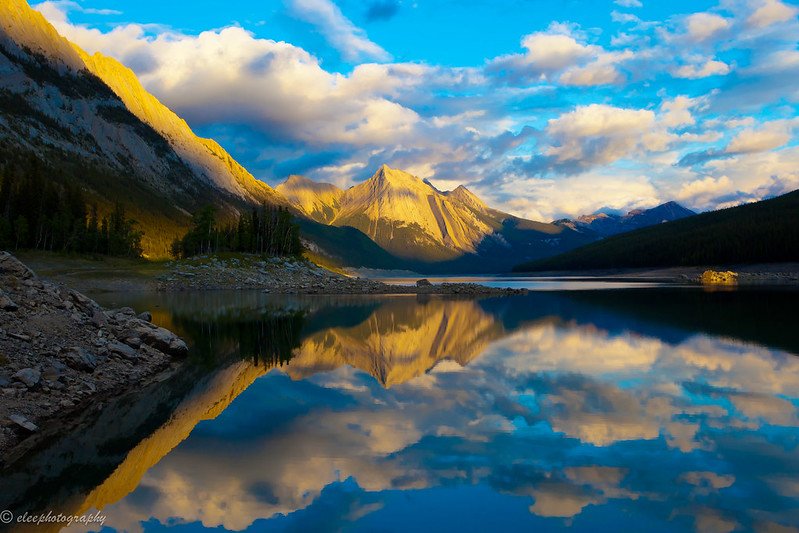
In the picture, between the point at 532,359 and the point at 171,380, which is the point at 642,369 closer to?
the point at 532,359

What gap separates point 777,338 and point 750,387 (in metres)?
16.8

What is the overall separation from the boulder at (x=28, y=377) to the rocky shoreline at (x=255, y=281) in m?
71.4

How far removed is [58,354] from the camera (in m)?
19.8

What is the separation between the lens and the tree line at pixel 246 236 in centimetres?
12325

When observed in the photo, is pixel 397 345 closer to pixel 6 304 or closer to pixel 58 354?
pixel 58 354

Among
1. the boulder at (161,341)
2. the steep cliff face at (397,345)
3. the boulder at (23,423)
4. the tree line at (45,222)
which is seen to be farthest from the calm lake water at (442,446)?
the tree line at (45,222)

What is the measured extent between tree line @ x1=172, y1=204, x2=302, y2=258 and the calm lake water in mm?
100562

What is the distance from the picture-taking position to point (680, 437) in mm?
14875

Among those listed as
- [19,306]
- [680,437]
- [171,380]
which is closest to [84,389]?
[171,380]

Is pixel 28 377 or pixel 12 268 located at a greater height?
pixel 12 268

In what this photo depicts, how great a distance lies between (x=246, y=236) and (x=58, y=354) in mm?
109525

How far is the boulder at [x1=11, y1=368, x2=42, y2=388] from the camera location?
16.5m

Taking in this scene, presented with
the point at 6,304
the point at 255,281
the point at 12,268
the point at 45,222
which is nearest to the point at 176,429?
the point at 6,304

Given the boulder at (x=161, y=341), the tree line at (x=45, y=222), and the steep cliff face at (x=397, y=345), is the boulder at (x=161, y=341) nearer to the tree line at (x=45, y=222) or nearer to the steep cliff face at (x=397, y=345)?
the steep cliff face at (x=397, y=345)
